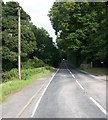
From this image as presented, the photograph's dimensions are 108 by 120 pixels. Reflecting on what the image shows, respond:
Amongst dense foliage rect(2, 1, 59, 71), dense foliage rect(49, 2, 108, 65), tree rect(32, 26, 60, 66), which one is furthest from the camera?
tree rect(32, 26, 60, 66)

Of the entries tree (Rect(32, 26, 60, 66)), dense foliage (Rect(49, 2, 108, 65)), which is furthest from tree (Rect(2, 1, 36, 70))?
tree (Rect(32, 26, 60, 66))

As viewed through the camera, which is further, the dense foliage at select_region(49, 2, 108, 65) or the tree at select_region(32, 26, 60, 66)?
the tree at select_region(32, 26, 60, 66)

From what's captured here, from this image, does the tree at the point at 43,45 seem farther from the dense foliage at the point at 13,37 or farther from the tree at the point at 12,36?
the tree at the point at 12,36

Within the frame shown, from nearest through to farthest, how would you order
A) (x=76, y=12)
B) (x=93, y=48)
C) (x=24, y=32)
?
1. (x=24, y=32)
2. (x=93, y=48)
3. (x=76, y=12)

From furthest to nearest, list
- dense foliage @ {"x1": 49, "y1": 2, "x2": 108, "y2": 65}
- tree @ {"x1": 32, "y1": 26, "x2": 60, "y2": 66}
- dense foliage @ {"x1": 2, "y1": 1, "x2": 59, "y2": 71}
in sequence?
tree @ {"x1": 32, "y1": 26, "x2": 60, "y2": 66}, dense foliage @ {"x1": 49, "y1": 2, "x2": 108, "y2": 65}, dense foliage @ {"x1": 2, "y1": 1, "x2": 59, "y2": 71}

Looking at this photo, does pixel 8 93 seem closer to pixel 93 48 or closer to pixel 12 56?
pixel 12 56

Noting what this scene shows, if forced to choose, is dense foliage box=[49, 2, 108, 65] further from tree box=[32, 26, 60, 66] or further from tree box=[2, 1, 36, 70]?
tree box=[32, 26, 60, 66]

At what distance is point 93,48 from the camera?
218 feet

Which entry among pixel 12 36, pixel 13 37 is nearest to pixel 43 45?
pixel 12 36

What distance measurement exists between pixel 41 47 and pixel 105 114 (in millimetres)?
75386

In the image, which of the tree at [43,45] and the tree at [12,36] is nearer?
the tree at [12,36]

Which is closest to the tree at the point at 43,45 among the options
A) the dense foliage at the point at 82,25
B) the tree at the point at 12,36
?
the dense foliage at the point at 82,25

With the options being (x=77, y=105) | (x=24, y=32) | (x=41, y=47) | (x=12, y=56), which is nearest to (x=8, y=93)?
(x=77, y=105)

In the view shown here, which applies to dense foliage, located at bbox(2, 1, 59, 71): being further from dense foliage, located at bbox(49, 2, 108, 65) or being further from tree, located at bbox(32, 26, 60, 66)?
tree, located at bbox(32, 26, 60, 66)
